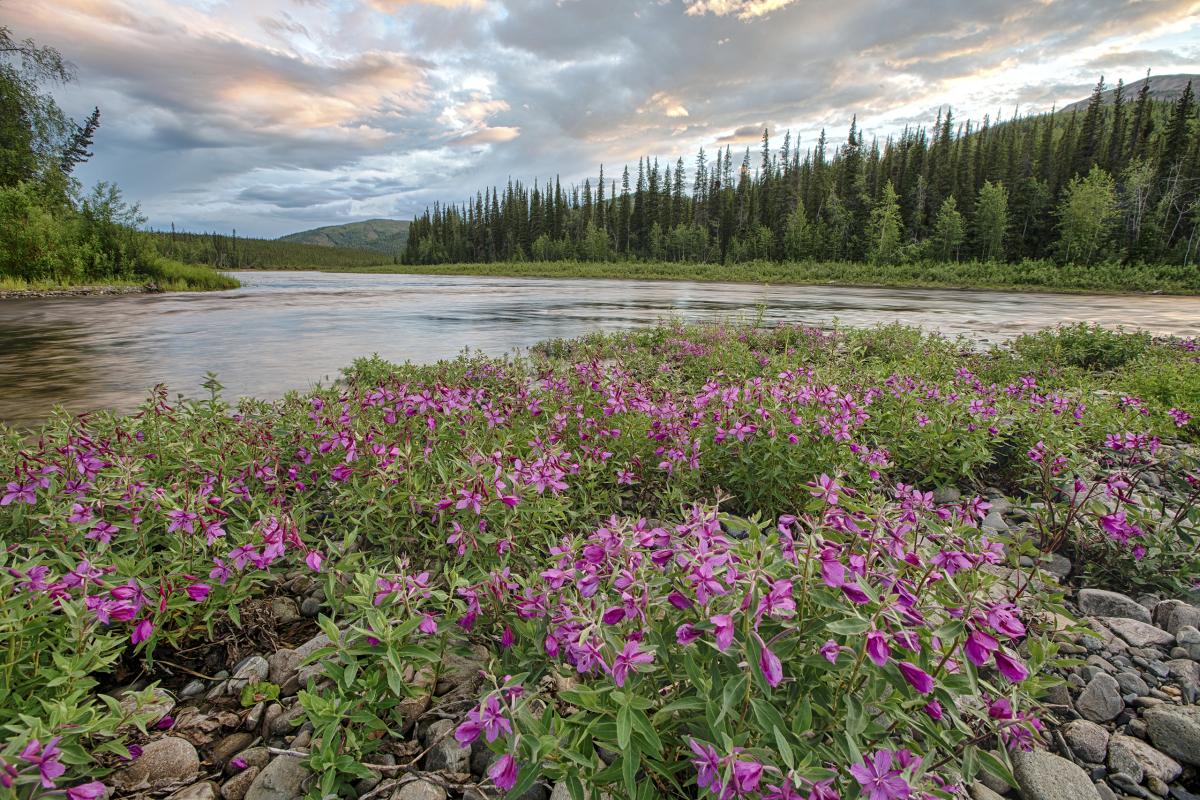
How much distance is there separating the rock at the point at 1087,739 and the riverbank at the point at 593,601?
0.02 metres

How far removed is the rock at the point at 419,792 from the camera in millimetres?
1997

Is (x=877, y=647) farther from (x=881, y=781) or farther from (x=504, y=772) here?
(x=504, y=772)

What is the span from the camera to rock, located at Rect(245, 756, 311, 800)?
203cm

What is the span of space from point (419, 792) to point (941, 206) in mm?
86716

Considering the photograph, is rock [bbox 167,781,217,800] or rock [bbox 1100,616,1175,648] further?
rock [bbox 1100,616,1175,648]

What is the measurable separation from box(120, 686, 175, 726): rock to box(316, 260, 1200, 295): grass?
56.7 metres

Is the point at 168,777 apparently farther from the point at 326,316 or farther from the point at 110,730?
the point at 326,316

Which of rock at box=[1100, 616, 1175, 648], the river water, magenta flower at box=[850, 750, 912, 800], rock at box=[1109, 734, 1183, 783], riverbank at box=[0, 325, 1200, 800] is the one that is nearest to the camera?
magenta flower at box=[850, 750, 912, 800]

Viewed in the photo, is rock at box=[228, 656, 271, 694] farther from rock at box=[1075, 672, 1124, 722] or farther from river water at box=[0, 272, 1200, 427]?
river water at box=[0, 272, 1200, 427]

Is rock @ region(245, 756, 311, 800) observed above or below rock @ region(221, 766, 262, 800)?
above

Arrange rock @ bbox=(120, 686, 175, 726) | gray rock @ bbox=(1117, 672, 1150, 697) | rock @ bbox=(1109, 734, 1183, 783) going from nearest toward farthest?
1. rock @ bbox=(120, 686, 175, 726)
2. rock @ bbox=(1109, 734, 1183, 783)
3. gray rock @ bbox=(1117, 672, 1150, 697)

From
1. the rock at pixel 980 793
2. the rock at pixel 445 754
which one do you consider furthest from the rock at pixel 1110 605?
the rock at pixel 445 754

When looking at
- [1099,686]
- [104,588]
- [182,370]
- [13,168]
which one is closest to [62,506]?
[104,588]

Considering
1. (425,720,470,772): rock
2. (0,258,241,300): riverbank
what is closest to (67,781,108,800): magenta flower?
(425,720,470,772): rock
